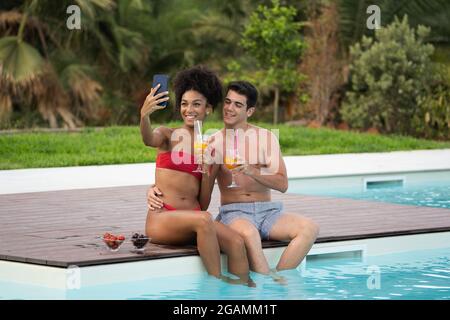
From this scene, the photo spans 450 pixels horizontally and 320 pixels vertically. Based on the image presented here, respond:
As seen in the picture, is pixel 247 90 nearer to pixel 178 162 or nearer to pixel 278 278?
pixel 178 162

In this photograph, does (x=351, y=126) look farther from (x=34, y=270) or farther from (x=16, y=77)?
(x=34, y=270)

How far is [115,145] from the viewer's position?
52.9 ft

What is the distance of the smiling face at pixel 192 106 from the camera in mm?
7676

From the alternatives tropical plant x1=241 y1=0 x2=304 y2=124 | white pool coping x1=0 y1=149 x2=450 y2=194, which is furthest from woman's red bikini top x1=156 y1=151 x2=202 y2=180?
tropical plant x1=241 y1=0 x2=304 y2=124

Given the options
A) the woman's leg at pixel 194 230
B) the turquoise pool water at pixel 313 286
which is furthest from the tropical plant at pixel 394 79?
the woman's leg at pixel 194 230

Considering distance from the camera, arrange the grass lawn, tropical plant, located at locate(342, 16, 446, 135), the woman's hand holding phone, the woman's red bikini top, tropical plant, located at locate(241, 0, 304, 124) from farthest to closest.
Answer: tropical plant, located at locate(241, 0, 304, 124) → tropical plant, located at locate(342, 16, 446, 135) → the grass lawn → the woman's red bikini top → the woman's hand holding phone

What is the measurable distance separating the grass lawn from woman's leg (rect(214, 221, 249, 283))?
7074 mm

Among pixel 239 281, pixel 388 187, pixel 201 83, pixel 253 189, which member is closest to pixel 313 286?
pixel 239 281

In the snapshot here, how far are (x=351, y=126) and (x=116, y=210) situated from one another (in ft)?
36.7

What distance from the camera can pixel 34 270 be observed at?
7.29 m

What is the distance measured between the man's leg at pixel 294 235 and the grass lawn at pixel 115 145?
6795mm

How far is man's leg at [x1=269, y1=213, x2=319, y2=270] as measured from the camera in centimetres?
780

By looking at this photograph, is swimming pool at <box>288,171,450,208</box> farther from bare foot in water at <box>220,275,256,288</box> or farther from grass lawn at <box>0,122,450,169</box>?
bare foot in water at <box>220,275,256,288</box>
